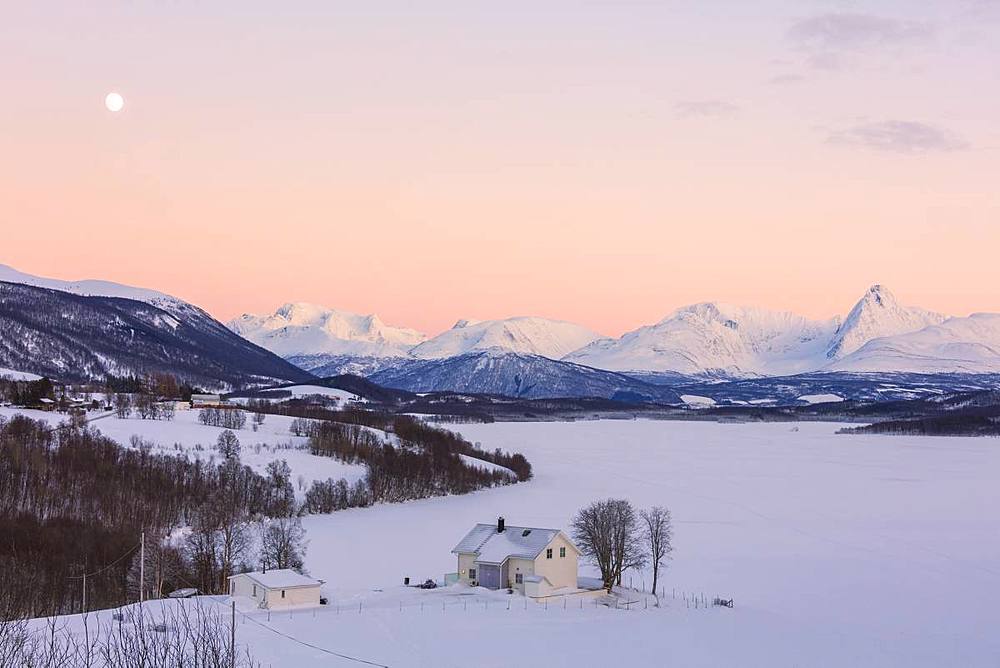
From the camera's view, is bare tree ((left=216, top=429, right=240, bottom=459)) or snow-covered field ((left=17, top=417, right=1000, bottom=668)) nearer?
snow-covered field ((left=17, top=417, right=1000, bottom=668))

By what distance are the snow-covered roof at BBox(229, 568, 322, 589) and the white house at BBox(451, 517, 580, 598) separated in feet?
28.7

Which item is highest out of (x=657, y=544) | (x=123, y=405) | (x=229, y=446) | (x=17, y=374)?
(x=17, y=374)

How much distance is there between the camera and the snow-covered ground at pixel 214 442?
97.1 m

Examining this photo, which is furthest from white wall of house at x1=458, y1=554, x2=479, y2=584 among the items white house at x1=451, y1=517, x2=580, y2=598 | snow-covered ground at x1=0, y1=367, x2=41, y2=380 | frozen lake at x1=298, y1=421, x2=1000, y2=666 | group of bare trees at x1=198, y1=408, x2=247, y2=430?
snow-covered ground at x1=0, y1=367, x2=41, y2=380

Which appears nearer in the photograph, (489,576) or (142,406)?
(489,576)

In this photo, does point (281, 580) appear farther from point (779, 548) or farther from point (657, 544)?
point (779, 548)

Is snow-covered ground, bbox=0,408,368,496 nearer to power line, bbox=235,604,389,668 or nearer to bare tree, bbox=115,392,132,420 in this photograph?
bare tree, bbox=115,392,132,420

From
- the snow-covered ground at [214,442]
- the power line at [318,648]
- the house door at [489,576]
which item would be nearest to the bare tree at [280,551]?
the house door at [489,576]

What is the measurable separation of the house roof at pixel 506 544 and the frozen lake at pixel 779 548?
5.00m

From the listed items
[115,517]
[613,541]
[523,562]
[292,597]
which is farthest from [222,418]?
[292,597]

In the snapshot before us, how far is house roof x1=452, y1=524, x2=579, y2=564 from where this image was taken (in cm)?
4956

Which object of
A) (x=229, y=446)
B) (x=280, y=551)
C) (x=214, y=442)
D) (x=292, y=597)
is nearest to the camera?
(x=292, y=597)

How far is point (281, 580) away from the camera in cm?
4419

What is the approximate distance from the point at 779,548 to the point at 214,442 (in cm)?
5602
